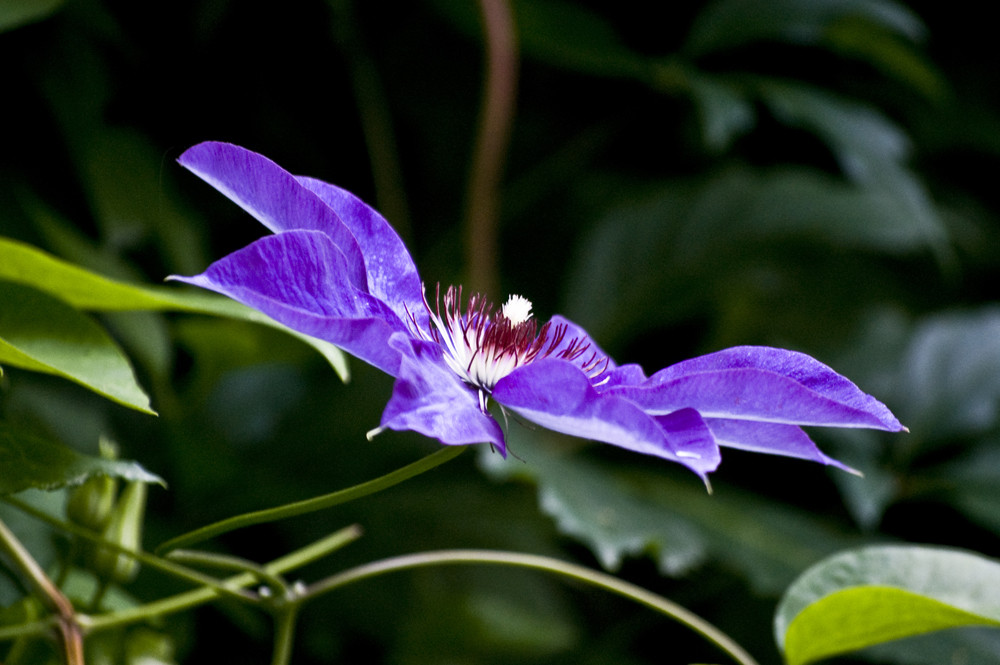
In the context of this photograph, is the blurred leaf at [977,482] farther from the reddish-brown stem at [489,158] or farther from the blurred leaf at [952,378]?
the reddish-brown stem at [489,158]

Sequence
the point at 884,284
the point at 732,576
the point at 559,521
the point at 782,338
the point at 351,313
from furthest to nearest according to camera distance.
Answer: the point at 884,284, the point at 782,338, the point at 732,576, the point at 559,521, the point at 351,313

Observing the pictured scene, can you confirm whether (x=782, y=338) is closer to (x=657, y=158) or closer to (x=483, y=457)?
(x=657, y=158)

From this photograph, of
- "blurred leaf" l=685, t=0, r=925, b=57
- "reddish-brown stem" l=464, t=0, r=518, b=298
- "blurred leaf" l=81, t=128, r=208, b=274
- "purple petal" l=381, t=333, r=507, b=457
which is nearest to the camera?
"purple petal" l=381, t=333, r=507, b=457

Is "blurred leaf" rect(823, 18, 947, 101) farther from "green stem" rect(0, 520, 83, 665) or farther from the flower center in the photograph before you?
"green stem" rect(0, 520, 83, 665)

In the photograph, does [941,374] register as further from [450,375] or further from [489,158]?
[450,375]

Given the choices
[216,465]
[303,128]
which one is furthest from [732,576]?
[303,128]

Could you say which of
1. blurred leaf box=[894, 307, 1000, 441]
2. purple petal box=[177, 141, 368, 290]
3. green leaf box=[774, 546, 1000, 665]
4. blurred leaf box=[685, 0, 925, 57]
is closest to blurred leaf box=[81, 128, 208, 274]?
purple petal box=[177, 141, 368, 290]
